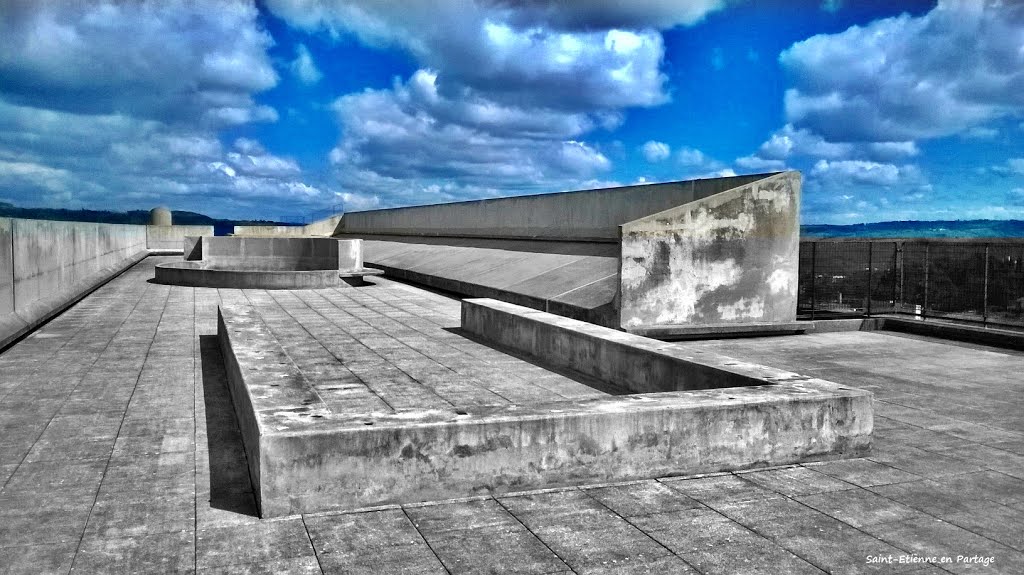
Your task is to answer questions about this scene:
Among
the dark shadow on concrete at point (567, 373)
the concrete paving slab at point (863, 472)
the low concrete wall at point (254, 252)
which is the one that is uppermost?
the low concrete wall at point (254, 252)

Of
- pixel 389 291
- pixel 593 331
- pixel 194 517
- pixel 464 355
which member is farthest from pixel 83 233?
pixel 194 517

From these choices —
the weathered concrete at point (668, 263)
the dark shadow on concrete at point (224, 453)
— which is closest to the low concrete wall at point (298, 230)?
the weathered concrete at point (668, 263)

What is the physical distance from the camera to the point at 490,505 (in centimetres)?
425

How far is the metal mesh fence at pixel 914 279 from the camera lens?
40.4 feet

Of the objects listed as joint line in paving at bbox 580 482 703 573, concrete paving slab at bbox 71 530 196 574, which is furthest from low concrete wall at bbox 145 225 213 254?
joint line in paving at bbox 580 482 703 573

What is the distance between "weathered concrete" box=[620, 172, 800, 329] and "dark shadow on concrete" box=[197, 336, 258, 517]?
5687mm

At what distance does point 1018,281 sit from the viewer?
12.2m

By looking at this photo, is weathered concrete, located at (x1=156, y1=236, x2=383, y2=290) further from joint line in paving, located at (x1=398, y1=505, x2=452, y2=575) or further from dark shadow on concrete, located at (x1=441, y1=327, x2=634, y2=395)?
joint line in paving, located at (x1=398, y1=505, x2=452, y2=575)

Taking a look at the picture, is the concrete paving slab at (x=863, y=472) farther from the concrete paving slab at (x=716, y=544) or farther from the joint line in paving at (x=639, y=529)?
the joint line in paving at (x=639, y=529)

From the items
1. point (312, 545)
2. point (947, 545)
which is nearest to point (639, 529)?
point (947, 545)

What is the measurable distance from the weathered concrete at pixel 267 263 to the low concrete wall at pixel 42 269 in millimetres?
2425

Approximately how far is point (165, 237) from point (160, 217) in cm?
303

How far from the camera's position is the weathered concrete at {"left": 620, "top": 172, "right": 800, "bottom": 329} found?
10914 mm

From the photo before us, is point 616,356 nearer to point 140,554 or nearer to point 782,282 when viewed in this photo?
point 140,554
